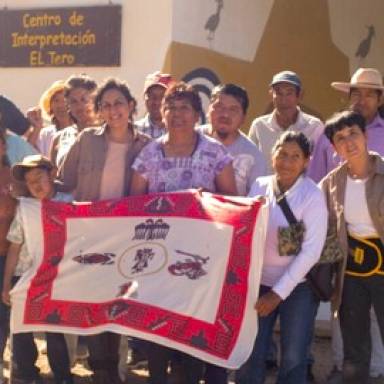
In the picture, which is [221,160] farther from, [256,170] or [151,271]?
[151,271]

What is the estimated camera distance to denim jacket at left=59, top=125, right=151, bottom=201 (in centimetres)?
464

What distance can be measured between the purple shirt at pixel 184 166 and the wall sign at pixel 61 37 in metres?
3.57

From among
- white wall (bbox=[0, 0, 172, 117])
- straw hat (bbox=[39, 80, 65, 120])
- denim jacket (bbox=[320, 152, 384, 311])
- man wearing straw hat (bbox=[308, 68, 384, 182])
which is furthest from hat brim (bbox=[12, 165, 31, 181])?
white wall (bbox=[0, 0, 172, 117])

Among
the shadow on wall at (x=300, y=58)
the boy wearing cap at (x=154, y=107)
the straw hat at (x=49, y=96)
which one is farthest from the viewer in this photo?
the shadow on wall at (x=300, y=58)

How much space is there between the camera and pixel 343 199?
14.1 ft

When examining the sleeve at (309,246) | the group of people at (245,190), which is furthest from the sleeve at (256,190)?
the sleeve at (309,246)

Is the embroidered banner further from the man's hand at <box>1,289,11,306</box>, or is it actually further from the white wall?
the white wall

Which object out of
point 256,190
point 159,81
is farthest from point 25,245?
point 159,81

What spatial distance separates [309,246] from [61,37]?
480cm

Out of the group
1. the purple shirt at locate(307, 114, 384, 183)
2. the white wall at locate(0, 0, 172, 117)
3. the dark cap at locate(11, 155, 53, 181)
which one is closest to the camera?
the dark cap at locate(11, 155, 53, 181)

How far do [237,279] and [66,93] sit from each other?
83.7 inches

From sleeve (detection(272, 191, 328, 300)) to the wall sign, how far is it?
167 inches

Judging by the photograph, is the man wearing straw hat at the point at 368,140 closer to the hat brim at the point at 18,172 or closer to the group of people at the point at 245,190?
the group of people at the point at 245,190

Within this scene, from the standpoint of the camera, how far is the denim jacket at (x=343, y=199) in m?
4.19
